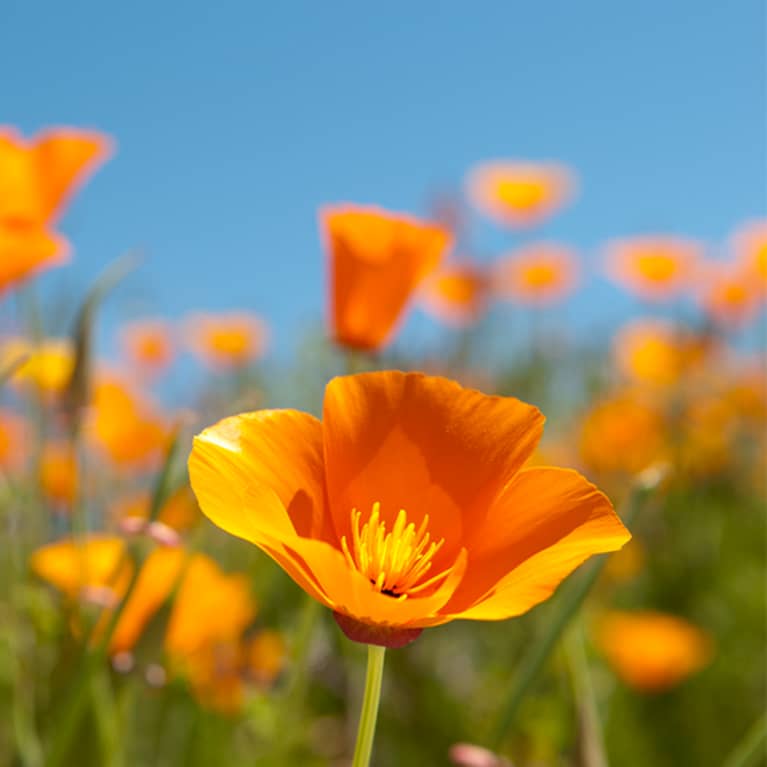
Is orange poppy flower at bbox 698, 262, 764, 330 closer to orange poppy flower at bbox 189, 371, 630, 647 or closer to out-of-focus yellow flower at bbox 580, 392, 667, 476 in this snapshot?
out-of-focus yellow flower at bbox 580, 392, 667, 476

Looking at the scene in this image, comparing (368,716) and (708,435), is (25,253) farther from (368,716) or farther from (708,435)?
(708,435)

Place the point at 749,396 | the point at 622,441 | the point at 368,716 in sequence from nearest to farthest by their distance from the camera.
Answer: the point at 368,716 < the point at 622,441 < the point at 749,396

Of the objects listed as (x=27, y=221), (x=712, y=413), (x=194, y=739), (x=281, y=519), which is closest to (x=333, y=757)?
(x=194, y=739)

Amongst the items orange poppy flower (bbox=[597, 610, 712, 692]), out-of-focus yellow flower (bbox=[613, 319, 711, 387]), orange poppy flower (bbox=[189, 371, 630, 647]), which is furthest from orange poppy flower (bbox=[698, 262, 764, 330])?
orange poppy flower (bbox=[189, 371, 630, 647])

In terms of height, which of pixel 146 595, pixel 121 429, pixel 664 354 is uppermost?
pixel 146 595

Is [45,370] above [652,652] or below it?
above

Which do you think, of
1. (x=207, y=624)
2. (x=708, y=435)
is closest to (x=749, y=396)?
(x=708, y=435)
